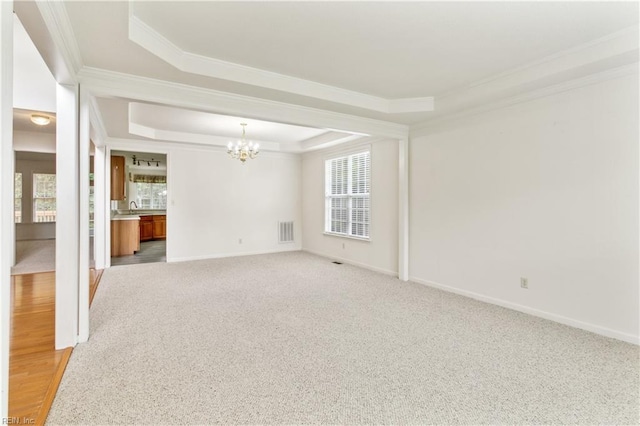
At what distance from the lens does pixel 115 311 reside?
134 inches

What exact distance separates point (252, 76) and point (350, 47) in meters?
1.04

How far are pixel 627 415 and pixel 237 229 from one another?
6355mm

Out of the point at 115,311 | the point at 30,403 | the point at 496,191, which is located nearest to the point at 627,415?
the point at 496,191

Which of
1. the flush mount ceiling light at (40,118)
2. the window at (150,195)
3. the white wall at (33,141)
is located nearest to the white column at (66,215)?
the flush mount ceiling light at (40,118)

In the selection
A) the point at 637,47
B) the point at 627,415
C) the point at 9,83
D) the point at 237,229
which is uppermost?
the point at 637,47

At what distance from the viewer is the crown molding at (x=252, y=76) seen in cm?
241

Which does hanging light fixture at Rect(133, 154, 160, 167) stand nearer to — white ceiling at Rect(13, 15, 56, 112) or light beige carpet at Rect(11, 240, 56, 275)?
light beige carpet at Rect(11, 240, 56, 275)

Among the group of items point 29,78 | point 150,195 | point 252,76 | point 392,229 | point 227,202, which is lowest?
point 392,229

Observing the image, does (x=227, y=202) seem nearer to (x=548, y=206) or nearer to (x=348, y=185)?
(x=348, y=185)

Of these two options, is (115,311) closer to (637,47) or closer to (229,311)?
(229,311)

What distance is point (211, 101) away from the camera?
10.8ft

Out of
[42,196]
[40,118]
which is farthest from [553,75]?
[42,196]

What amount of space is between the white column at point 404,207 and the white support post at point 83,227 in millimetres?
3949

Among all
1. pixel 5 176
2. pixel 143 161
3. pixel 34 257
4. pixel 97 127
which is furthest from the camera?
pixel 143 161
